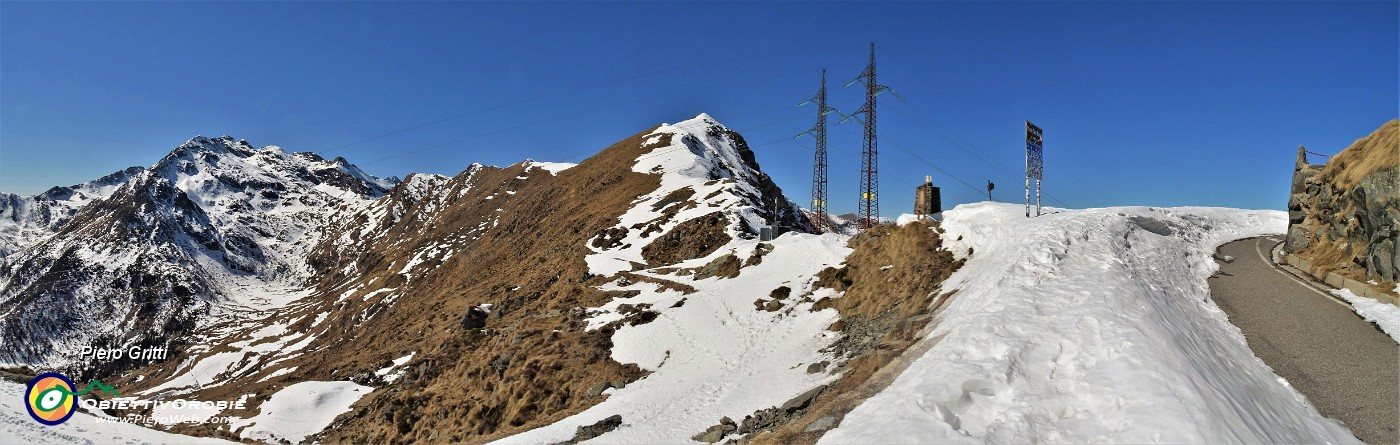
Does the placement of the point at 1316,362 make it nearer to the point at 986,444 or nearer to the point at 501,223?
the point at 986,444

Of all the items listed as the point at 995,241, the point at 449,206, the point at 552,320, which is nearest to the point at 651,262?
the point at 552,320

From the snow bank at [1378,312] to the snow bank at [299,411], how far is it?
42798 millimetres

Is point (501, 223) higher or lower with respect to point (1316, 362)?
higher

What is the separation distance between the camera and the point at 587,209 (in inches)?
2756

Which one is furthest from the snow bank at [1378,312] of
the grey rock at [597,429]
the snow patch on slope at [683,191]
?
the snow patch on slope at [683,191]

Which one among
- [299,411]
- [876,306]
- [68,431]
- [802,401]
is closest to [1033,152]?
[876,306]

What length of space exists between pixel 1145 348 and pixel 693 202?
44.5m

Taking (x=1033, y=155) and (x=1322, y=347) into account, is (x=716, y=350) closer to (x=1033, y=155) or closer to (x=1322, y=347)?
(x=1322, y=347)

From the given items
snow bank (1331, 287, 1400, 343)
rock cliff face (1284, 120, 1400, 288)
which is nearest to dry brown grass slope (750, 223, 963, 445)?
snow bank (1331, 287, 1400, 343)

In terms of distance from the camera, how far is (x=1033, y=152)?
28.7 meters

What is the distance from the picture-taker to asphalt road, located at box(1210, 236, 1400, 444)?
422 inches

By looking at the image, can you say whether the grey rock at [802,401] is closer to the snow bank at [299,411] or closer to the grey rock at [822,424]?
the grey rock at [822,424]

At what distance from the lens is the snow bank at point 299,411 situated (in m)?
30.7

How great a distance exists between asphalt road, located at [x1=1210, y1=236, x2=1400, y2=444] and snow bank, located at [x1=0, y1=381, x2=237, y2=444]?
27.9 m
